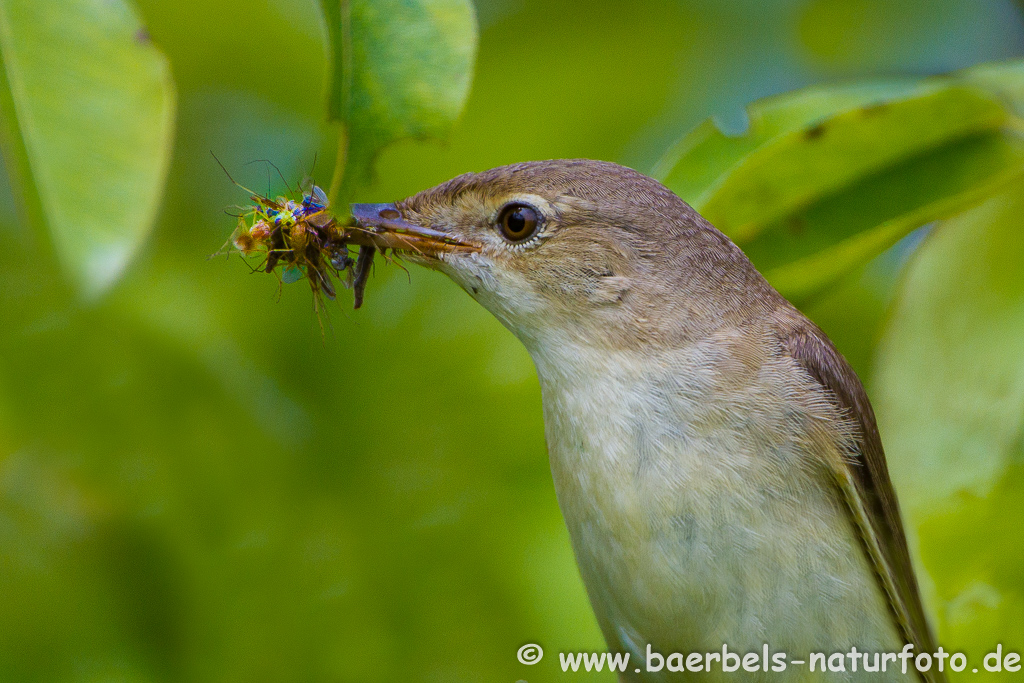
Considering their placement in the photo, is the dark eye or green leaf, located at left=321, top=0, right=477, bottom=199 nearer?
green leaf, located at left=321, top=0, right=477, bottom=199

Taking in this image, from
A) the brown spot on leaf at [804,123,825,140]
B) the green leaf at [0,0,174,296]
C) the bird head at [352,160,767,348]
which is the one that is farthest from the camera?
the brown spot on leaf at [804,123,825,140]

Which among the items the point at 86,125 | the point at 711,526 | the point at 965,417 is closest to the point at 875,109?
the point at 965,417

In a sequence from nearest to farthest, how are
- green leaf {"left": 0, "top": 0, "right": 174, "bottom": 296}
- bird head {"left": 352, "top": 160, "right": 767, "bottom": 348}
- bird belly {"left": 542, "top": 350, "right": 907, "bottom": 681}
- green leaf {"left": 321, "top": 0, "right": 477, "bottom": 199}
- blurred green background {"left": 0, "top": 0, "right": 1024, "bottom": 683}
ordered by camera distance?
green leaf {"left": 0, "top": 0, "right": 174, "bottom": 296}
green leaf {"left": 321, "top": 0, "right": 477, "bottom": 199}
bird belly {"left": 542, "top": 350, "right": 907, "bottom": 681}
bird head {"left": 352, "top": 160, "right": 767, "bottom": 348}
blurred green background {"left": 0, "top": 0, "right": 1024, "bottom": 683}

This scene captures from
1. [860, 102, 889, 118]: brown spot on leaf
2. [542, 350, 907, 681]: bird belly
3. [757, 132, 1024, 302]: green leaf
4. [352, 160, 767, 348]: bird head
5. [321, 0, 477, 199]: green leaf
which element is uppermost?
[860, 102, 889, 118]: brown spot on leaf

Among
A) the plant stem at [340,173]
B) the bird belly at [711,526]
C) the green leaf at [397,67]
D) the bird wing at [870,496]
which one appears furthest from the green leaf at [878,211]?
the plant stem at [340,173]

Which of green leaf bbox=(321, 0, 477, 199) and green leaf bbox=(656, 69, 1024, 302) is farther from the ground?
green leaf bbox=(656, 69, 1024, 302)

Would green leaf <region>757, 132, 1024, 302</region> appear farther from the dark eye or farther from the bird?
the dark eye

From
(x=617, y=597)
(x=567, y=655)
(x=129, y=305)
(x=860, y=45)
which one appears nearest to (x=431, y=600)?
(x=567, y=655)

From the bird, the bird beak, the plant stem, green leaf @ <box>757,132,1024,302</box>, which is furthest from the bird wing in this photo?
the plant stem
